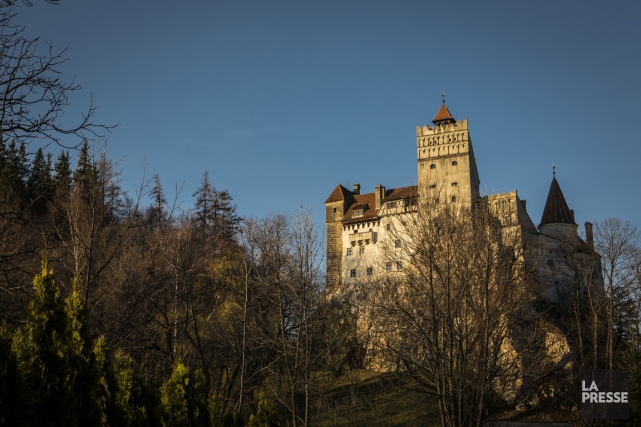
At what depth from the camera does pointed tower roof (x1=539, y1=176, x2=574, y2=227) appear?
56594 millimetres

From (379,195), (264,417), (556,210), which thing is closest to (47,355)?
(264,417)

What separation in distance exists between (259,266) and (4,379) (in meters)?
Answer: 19.9

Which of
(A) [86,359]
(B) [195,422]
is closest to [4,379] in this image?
(A) [86,359]

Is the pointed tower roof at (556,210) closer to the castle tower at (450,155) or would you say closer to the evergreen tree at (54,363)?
the castle tower at (450,155)

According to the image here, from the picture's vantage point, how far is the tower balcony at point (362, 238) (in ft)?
191

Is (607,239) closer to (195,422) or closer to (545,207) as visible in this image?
(545,207)

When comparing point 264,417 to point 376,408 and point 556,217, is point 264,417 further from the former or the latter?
point 556,217

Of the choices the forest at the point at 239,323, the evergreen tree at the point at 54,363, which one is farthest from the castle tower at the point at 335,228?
the evergreen tree at the point at 54,363

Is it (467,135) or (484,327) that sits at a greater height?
(467,135)

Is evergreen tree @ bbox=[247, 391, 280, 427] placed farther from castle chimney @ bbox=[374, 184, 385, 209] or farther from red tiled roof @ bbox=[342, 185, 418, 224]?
castle chimney @ bbox=[374, 184, 385, 209]

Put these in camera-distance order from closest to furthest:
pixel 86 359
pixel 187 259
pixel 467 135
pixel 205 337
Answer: pixel 86 359 < pixel 187 259 < pixel 205 337 < pixel 467 135

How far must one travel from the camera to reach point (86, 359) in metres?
10.1

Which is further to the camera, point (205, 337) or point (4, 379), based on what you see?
point (205, 337)

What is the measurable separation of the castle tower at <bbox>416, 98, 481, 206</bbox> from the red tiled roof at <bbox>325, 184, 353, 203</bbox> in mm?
8535
